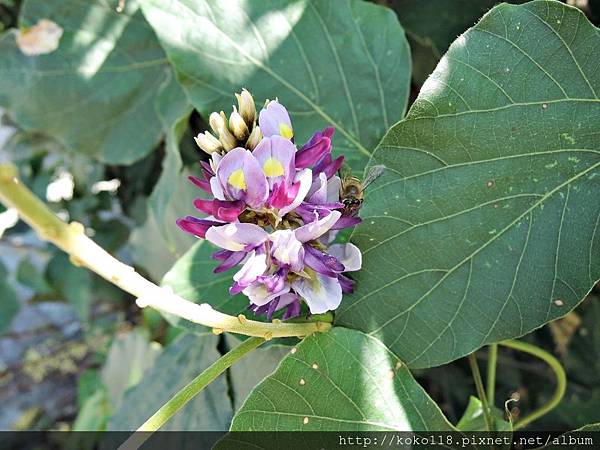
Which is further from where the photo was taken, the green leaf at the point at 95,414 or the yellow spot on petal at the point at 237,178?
the green leaf at the point at 95,414

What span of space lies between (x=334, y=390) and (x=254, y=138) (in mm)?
205

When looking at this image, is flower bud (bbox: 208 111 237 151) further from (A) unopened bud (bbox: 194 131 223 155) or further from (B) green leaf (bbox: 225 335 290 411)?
(B) green leaf (bbox: 225 335 290 411)

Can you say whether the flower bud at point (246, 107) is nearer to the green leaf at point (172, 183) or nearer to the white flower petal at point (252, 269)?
the white flower petal at point (252, 269)

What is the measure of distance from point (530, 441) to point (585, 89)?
0.33 metres

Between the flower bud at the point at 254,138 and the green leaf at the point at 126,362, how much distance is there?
0.81m

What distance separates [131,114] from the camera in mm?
1026

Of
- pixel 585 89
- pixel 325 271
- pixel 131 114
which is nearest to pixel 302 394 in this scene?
pixel 325 271

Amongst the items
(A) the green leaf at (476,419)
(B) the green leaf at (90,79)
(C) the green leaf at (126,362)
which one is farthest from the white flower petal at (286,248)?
(C) the green leaf at (126,362)

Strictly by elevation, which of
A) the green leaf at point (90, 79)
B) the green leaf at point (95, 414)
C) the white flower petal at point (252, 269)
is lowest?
the green leaf at point (95, 414)

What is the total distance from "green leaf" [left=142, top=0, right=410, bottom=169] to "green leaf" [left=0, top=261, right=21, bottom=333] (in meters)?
1.13

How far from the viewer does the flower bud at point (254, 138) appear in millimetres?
466

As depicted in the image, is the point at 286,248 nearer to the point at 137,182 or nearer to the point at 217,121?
the point at 217,121

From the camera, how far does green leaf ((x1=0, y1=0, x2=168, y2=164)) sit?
957 millimetres

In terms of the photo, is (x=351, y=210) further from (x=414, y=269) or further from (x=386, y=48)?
(x=386, y=48)
